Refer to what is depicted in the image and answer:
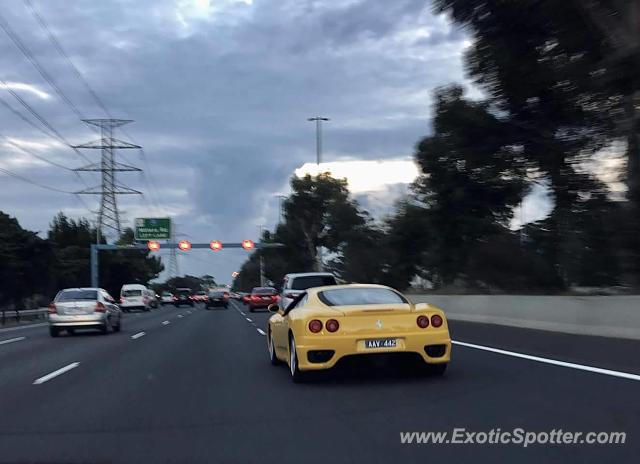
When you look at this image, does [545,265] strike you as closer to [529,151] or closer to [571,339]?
[529,151]

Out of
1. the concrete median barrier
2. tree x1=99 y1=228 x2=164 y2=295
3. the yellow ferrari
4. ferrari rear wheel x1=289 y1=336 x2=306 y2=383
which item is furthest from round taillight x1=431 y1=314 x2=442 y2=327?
tree x1=99 y1=228 x2=164 y2=295

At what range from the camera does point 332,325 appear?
10609 mm

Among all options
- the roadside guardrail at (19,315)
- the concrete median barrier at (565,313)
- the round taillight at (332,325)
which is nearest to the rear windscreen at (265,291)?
the roadside guardrail at (19,315)

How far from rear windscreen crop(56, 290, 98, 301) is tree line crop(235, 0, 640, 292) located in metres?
14.3

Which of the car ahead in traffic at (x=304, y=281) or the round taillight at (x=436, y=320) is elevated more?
the car ahead in traffic at (x=304, y=281)

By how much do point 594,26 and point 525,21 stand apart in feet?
7.25

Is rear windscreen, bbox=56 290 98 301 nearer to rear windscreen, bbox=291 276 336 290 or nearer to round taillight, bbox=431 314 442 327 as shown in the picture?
rear windscreen, bbox=291 276 336 290

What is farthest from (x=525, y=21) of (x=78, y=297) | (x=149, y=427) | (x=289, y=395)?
(x=149, y=427)

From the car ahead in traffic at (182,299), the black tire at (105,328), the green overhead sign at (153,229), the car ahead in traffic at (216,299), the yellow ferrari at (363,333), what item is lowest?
the car ahead in traffic at (182,299)

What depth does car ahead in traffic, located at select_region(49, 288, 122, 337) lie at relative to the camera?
24.5 m

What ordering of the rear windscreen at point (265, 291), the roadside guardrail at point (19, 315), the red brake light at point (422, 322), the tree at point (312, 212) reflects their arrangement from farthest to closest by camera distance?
1. the tree at point (312, 212)
2. the rear windscreen at point (265, 291)
3. the roadside guardrail at point (19, 315)
4. the red brake light at point (422, 322)

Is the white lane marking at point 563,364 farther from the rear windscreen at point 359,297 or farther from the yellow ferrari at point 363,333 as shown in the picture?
the rear windscreen at point 359,297

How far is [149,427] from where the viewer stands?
8477 mm

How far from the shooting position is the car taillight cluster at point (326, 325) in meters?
10.6
